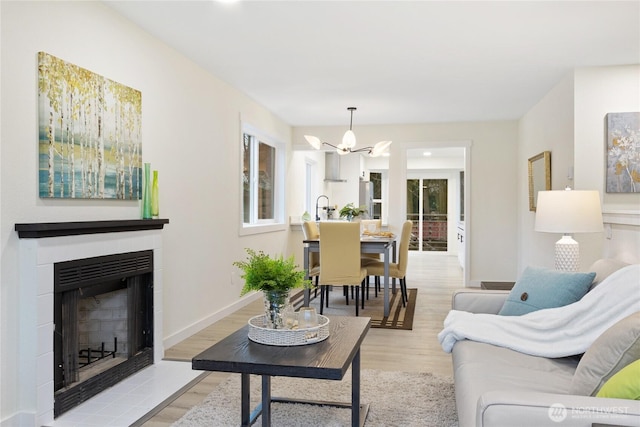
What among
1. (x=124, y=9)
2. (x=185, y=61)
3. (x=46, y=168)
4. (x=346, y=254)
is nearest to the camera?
(x=46, y=168)

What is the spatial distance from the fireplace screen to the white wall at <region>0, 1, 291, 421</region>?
25 centimetres

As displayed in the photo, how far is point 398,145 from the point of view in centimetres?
736

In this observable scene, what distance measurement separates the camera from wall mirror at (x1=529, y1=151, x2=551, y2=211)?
524 centimetres

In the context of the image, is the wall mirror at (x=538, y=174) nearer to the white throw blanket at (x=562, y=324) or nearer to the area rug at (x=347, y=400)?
the area rug at (x=347, y=400)

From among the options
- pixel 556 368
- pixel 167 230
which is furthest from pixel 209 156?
pixel 556 368

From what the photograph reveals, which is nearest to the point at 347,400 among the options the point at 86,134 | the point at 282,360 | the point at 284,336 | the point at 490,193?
the point at 284,336

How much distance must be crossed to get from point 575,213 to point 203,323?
3.19 metres

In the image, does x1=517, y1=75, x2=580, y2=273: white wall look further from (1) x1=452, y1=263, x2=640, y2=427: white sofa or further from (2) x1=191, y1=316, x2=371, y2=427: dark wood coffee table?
(2) x1=191, y1=316, x2=371, y2=427: dark wood coffee table

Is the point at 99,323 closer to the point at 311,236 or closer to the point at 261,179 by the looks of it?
the point at 311,236

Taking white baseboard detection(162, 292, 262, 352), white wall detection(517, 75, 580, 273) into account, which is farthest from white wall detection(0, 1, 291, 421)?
white wall detection(517, 75, 580, 273)

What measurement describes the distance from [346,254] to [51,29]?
10.5ft

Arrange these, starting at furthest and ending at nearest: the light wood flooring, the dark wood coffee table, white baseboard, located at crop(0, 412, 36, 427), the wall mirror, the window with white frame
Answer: the window with white frame → the wall mirror → the light wood flooring → white baseboard, located at crop(0, 412, 36, 427) → the dark wood coffee table

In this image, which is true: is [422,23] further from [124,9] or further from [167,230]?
[167,230]

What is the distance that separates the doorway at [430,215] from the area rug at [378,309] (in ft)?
19.5
